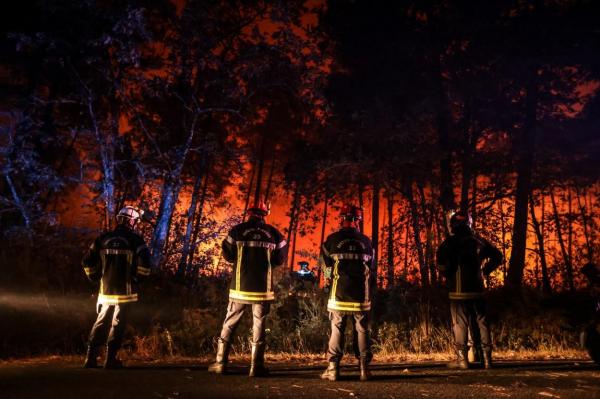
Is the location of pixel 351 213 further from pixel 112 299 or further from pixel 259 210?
pixel 112 299

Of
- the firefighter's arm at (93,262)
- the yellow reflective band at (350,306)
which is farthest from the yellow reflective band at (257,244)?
the firefighter's arm at (93,262)

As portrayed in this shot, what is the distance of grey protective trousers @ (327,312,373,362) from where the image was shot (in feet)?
20.0

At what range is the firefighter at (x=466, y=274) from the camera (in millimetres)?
7117

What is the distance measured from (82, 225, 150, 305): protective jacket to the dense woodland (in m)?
2.71

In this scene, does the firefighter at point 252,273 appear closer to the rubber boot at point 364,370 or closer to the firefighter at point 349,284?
the firefighter at point 349,284

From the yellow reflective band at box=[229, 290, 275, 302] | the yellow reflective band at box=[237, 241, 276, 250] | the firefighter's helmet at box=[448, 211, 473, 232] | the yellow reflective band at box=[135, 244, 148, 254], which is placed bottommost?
the yellow reflective band at box=[229, 290, 275, 302]

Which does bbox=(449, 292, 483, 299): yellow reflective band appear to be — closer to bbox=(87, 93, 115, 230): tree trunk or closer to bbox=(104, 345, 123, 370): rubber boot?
bbox=(104, 345, 123, 370): rubber boot

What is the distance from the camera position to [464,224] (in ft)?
24.2

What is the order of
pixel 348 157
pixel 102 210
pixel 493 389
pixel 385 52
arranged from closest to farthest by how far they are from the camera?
pixel 493 389 < pixel 102 210 < pixel 348 157 < pixel 385 52

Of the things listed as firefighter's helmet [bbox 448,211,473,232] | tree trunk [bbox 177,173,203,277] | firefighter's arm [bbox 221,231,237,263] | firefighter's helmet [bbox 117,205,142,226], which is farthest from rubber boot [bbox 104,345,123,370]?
tree trunk [bbox 177,173,203,277]

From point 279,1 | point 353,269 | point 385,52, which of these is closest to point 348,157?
point 385,52

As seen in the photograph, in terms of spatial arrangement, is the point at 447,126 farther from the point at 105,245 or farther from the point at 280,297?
the point at 105,245

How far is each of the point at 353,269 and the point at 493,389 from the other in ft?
6.63

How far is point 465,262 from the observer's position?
7.30 metres
